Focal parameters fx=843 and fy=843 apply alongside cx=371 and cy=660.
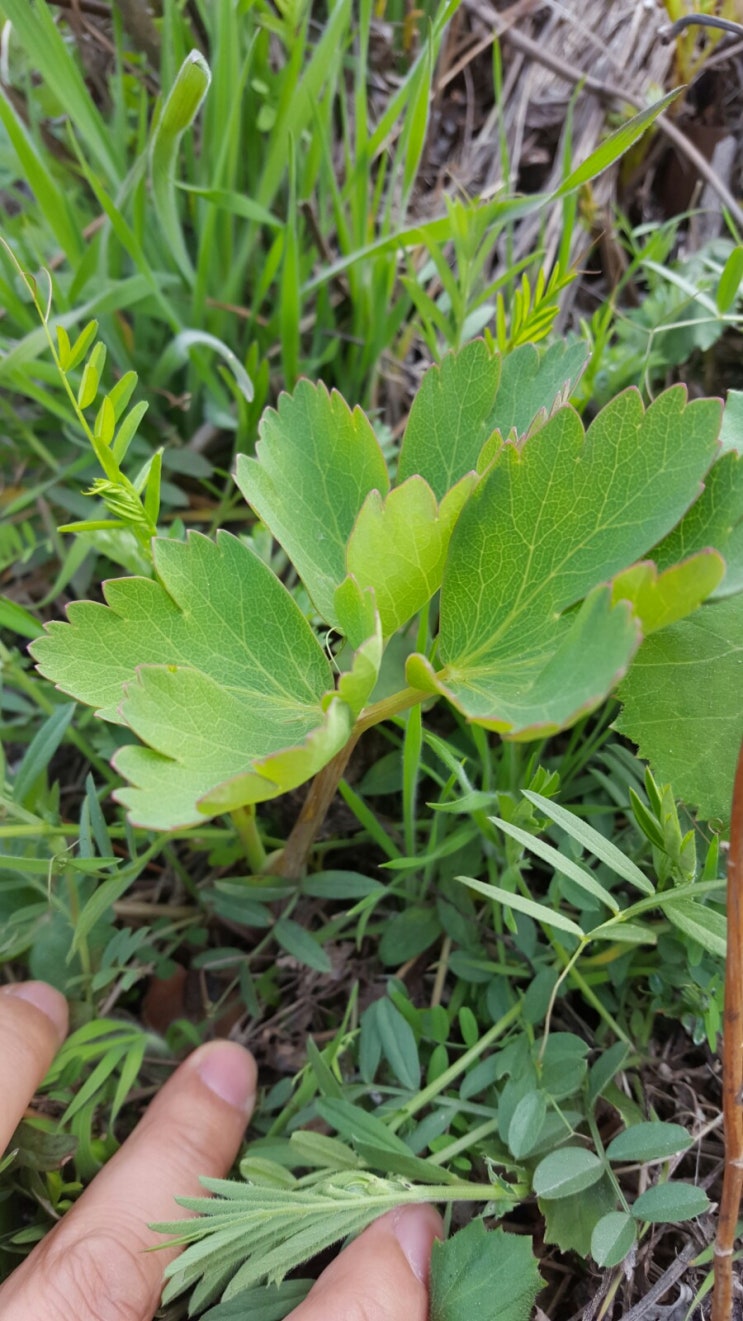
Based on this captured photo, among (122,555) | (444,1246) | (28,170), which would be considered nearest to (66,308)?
(28,170)

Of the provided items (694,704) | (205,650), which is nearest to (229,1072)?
(205,650)

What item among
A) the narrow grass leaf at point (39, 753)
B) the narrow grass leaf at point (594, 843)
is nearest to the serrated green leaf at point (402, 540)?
the narrow grass leaf at point (594, 843)

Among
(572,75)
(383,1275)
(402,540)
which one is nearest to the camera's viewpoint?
(402,540)

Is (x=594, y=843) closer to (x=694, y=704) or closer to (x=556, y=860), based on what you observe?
(x=556, y=860)

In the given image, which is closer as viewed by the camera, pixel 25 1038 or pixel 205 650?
pixel 205 650

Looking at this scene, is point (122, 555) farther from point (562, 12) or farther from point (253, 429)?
point (562, 12)

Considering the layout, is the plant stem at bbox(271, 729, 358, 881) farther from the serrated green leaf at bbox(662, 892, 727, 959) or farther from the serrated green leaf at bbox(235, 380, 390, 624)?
the serrated green leaf at bbox(662, 892, 727, 959)

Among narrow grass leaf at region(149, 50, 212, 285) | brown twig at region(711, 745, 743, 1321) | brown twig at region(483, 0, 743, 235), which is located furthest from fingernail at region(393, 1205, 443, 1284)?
brown twig at region(483, 0, 743, 235)
